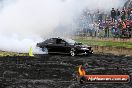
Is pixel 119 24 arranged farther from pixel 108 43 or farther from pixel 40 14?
pixel 40 14

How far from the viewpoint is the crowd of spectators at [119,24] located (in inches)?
1498

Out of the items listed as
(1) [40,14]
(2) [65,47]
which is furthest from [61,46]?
(1) [40,14]

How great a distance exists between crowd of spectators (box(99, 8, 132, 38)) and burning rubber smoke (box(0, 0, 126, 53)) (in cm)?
185

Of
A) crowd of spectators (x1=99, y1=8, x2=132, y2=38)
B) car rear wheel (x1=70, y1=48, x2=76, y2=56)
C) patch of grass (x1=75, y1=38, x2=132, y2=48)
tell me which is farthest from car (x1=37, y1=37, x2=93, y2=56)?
crowd of spectators (x1=99, y1=8, x2=132, y2=38)

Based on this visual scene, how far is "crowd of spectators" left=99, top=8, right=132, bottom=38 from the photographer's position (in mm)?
38059

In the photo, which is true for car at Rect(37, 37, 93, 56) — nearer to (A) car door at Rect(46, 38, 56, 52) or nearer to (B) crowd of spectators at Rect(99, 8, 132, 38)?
(A) car door at Rect(46, 38, 56, 52)

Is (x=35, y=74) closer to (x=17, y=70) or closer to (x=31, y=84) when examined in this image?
(x=17, y=70)

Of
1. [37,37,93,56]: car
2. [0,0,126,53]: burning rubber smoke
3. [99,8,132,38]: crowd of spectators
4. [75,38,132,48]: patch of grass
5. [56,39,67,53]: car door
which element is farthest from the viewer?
[0,0,126,53]: burning rubber smoke

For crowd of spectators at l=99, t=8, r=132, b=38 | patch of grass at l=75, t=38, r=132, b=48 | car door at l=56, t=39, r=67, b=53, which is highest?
crowd of spectators at l=99, t=8, r=132, b=38

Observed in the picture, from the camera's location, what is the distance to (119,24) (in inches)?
1537

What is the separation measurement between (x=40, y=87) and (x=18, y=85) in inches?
32.8

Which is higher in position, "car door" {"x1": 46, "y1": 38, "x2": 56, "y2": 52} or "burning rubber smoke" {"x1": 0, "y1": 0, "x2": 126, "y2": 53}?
"burning rubber smoke" {"x1": 0, "y1": 0, "x2": 126, "y2": 53}

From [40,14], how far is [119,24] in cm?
985

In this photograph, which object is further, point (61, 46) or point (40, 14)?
point (40, 14)
